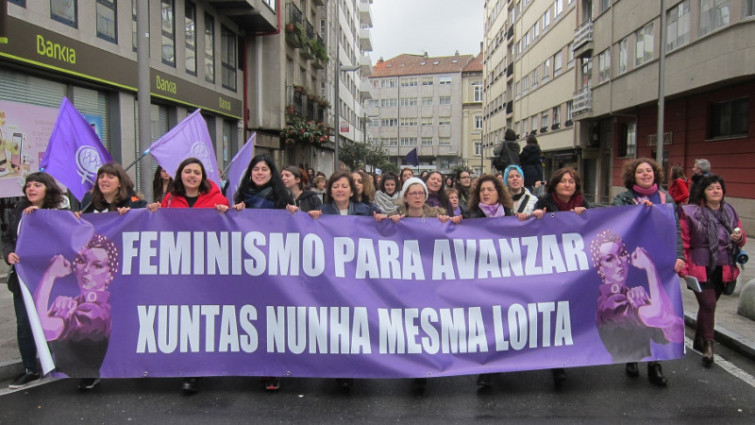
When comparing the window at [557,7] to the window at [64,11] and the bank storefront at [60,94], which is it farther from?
the window at [64,11]

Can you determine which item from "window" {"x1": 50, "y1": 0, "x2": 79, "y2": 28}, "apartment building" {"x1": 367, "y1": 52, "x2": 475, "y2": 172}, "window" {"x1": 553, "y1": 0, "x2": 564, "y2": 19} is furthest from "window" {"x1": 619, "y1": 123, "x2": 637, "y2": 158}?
"apartment building" {"x1": 367, "y1": 52, "x2": 475, "y2": 172}

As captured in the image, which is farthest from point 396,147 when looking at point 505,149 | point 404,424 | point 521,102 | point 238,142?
point 404,424

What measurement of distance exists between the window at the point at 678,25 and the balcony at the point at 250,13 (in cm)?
1437

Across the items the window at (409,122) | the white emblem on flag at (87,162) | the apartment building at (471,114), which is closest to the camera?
the white emblem on flag at (87,162)

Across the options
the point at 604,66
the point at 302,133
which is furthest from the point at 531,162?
the point at 604,66

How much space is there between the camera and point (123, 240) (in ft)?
15.4

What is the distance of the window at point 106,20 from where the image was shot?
12609 millimetres

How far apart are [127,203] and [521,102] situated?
4747 cm

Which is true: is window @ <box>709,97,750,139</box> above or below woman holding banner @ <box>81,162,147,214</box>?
above

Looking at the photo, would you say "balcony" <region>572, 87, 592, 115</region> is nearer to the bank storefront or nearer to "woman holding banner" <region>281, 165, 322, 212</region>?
the bank storefront

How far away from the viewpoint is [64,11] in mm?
11242

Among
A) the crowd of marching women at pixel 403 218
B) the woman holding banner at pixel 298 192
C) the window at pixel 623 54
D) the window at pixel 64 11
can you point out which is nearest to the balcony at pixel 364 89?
the window at pixel 623 54

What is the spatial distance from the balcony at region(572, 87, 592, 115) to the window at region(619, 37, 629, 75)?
13.0 feet

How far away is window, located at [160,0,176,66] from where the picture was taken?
1591cm
